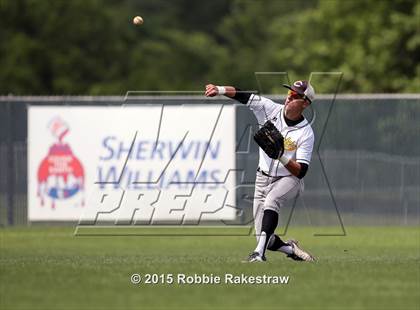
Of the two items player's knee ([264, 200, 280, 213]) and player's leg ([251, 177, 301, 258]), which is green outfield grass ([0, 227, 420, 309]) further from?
player's knee ([264, 200, 280, 213])

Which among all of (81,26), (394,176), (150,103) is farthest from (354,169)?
(81,26)

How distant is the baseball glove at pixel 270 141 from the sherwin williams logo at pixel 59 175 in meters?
10.9

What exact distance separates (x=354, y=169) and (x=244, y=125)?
8.21 ft

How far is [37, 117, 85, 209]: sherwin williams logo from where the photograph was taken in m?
24.2

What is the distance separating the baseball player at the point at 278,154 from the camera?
13812mm

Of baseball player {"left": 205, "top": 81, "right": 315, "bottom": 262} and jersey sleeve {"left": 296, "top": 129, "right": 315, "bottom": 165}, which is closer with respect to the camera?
baseball player {"left": 205, "top": 81, "right": 315, "bottom": 262}

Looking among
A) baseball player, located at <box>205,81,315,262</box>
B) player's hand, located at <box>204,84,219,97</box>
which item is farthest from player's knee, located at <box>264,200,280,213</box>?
player's hand, located at <box>204,84,219,97</box>

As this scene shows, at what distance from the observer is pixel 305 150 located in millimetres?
14109

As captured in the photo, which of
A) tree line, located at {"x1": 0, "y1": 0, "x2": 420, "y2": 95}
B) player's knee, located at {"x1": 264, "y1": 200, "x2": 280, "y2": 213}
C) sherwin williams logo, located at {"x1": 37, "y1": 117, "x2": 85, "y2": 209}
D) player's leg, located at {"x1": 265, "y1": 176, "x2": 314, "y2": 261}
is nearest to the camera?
player's knee, located at {"x1": 264, "y1": 200, "x2": 280, "y2": 213}

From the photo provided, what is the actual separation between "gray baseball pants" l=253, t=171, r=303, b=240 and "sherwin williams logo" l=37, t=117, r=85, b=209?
33.3ft

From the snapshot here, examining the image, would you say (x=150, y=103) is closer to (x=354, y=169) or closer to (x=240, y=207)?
(x=240, y=207)

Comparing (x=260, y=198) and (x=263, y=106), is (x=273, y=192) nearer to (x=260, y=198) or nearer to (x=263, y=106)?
(x=260, y=198)

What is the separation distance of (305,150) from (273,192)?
2.15 feet

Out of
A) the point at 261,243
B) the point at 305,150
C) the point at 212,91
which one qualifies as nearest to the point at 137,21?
the point at 212,91
